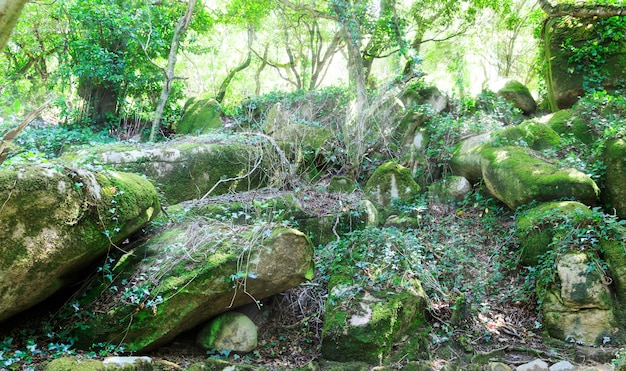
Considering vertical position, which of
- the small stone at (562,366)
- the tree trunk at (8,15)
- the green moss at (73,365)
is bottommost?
the small stone at (562,366)

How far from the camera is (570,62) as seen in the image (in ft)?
29.6

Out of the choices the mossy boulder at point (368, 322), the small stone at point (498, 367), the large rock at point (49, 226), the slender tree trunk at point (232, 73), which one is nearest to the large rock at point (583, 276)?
the small stone at point (498, 367)

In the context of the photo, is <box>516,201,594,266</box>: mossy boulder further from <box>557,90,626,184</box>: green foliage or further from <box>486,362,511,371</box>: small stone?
<box>486,362,511,371</box>: small stone

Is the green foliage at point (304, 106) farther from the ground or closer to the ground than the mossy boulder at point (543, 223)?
farther from the ground

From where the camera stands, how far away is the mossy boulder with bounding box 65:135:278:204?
252 inches

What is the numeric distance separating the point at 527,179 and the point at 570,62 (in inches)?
172

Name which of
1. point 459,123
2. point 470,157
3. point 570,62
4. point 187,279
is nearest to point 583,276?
point 470,157

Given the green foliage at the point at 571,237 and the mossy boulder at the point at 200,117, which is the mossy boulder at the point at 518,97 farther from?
the mossy boulder at the point at 200,117

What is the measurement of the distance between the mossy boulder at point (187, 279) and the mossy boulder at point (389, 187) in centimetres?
348

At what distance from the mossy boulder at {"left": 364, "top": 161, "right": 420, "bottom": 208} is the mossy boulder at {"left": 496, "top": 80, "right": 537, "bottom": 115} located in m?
3.98

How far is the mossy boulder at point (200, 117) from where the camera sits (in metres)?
11.1


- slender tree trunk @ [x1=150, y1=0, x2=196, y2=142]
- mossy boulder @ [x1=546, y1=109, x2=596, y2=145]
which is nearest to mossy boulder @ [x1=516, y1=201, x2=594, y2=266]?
mossy boulder @ [x1=546, y1=109, x2=596, y2=145]

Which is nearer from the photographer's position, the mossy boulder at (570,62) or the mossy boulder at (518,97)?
the mossy boulder at (570,62)

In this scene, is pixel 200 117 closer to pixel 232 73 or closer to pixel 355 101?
pixel 232 73
